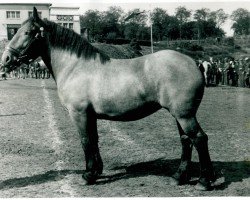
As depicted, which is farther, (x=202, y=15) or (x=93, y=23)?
(x=202, y=15)

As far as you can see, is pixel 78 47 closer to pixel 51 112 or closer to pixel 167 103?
pixel 167 103

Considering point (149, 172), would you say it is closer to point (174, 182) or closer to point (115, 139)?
point (174, 182)

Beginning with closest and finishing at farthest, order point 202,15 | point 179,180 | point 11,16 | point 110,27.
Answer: point 179,180 → point 110,27 → point 202,15 → point 11,16

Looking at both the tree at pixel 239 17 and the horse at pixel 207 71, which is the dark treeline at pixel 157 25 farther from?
the horse at pixel 207 71

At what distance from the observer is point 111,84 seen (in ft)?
17.0

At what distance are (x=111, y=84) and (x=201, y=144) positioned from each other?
1553mm

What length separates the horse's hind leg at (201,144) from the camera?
4.95 m

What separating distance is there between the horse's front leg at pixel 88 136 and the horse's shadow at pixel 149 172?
0.22m

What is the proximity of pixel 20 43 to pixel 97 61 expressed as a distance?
1.23 metres

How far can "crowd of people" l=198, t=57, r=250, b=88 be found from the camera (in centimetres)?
2286

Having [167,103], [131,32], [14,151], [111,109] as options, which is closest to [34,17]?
[111,109]

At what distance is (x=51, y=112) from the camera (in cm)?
1366

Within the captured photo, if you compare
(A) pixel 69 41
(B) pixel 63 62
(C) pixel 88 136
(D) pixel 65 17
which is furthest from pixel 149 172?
(D) pixel 65 17

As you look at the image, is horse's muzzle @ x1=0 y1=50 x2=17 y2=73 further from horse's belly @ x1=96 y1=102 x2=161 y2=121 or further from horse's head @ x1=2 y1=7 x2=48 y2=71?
horse's belly @ x1=96 y1=102 x2=161 y2=121
